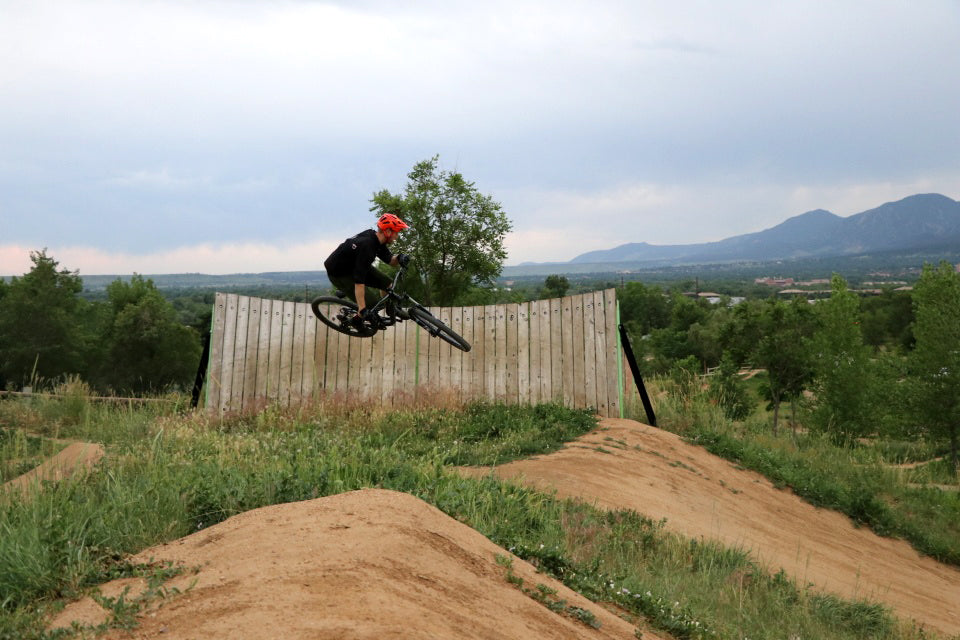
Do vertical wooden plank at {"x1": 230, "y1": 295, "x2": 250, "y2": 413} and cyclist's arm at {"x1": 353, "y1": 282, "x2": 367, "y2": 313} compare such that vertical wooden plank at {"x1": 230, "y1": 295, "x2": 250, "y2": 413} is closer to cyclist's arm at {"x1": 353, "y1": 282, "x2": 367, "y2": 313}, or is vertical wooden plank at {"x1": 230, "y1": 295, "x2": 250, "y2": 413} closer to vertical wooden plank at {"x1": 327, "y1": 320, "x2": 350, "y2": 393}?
vertical wooden plank at {"x1": 327, "y1": 320, "x2": 350, "y2": 393}

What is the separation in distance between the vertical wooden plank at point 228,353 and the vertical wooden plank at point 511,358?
5.08 m

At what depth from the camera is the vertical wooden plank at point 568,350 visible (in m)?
13.4

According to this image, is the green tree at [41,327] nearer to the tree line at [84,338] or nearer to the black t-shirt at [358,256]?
the tree line at [84,338]

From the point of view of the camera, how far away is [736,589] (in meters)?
6.67

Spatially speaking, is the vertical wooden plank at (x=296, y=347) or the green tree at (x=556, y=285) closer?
the vertical wooden plank at (x=296, y=347)

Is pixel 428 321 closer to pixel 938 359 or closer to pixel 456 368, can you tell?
pixel 456 368

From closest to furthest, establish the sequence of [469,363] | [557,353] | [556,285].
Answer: [557,353], [469,363], [556,285]

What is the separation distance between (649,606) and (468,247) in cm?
2763

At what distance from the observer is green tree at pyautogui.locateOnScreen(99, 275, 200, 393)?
2251 inches

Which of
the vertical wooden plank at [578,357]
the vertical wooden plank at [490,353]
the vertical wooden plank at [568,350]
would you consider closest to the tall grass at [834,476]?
the vertical wooden plank at [578,357]

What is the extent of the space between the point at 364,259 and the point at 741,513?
20.5 feet

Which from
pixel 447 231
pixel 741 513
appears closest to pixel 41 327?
pixel 447 231

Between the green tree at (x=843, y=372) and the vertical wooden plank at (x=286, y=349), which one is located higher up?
the vertical wooden plank at (x=286, y=349)

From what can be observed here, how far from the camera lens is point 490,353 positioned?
1392 centimetres
